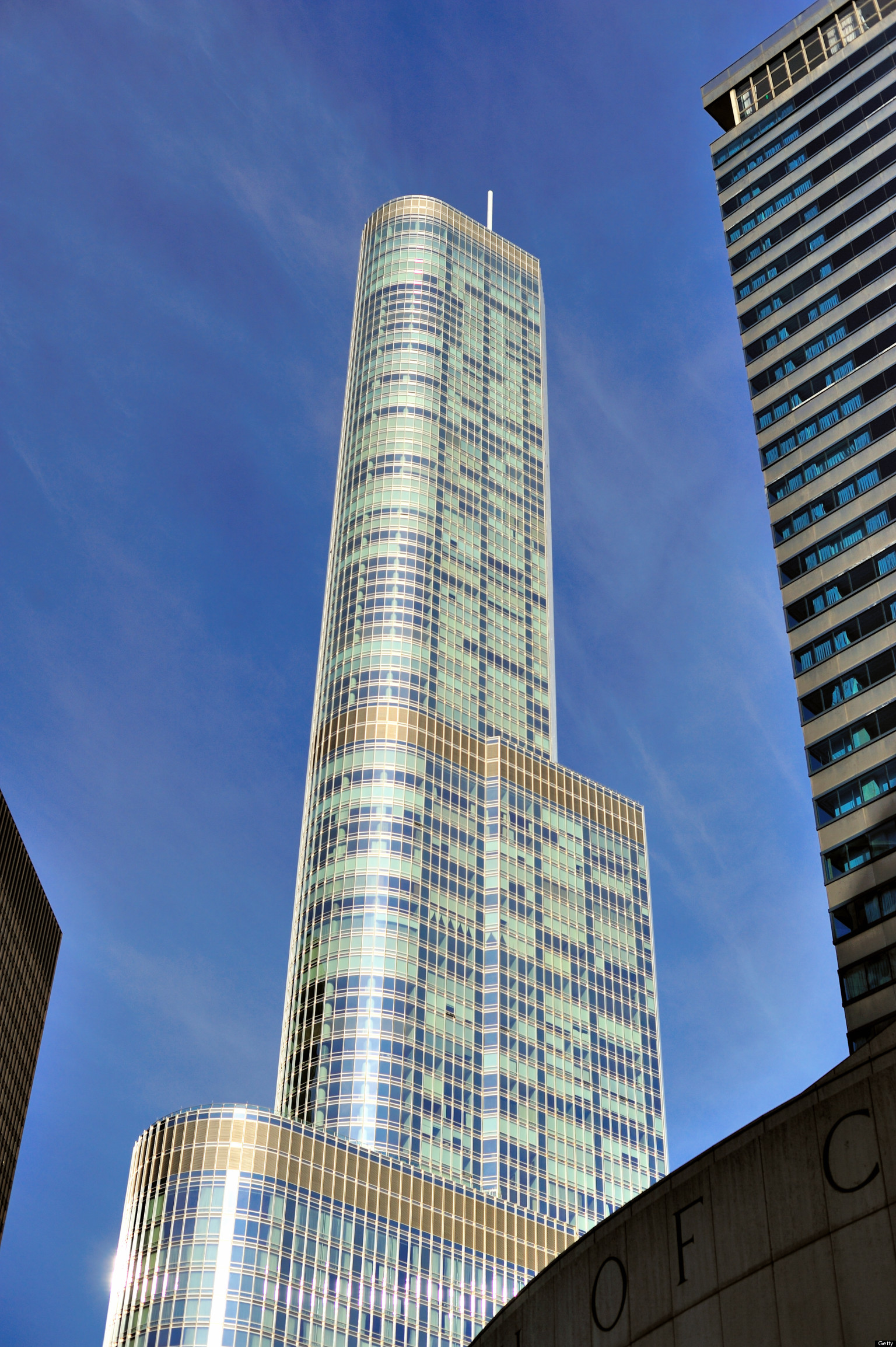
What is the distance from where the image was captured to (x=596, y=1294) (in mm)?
41438

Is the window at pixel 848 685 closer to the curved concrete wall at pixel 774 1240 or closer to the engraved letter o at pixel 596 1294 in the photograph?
the curved concrete wall at pixel 774 1240

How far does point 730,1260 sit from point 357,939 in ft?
446

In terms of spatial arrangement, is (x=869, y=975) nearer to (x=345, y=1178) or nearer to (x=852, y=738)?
(x=852, y=738)

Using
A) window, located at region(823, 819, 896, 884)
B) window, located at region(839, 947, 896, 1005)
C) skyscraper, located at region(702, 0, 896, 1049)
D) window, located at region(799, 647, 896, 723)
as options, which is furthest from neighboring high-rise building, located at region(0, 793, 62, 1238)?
Result: window, located at region(839, 947, 896, 1005)

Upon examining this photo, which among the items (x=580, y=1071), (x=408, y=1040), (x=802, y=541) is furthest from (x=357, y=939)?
(x=802, y=541)

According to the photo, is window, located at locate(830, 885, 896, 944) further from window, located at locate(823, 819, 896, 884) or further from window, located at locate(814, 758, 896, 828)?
window, located at locate(814, 758, 896, 828)

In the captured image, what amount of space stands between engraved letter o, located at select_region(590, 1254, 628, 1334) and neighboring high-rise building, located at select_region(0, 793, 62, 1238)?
115 metres

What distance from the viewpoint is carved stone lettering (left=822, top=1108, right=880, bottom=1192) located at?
110ft

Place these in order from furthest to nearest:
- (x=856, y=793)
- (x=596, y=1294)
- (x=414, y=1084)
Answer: (x=414, y=1084) → (x=856, y=793) → (x=596, y=1294)

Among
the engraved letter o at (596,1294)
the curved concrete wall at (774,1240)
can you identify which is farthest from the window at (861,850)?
the engraved letter o at (596,1294)

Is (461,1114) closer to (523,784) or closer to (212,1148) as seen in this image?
(212,1148)

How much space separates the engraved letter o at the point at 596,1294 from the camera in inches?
1576

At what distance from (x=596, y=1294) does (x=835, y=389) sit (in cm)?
7540

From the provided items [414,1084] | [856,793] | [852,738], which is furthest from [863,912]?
[414,1084]
